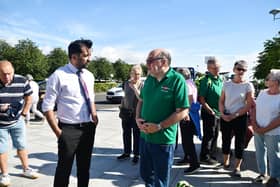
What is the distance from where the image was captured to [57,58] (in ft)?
166

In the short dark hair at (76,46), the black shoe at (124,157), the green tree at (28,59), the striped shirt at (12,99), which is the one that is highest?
the green tree at (28,59)

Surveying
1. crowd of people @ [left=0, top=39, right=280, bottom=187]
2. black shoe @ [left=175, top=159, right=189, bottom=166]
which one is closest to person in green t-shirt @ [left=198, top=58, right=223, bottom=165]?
crowd of people @ [left=0, top=39, right=280, bottom=187]

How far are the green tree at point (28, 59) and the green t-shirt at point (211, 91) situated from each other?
37154 mm

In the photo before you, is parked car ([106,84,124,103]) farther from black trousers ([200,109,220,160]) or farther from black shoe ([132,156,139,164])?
black trousers ([200,109,220,160])

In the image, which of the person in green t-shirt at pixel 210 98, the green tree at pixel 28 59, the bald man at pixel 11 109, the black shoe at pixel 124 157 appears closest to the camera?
the bald man at pixel 11 109

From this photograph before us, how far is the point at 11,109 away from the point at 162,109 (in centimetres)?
224

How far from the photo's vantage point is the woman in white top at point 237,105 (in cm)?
388

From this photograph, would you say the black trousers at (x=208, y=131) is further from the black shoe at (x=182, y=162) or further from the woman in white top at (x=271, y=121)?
the woman in white top at (x=271, y=121)

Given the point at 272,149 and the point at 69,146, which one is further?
the point at 272,149

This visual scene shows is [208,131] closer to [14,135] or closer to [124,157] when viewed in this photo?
[124,157]

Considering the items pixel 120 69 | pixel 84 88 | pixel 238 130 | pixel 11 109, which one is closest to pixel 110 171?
pixel 11 109

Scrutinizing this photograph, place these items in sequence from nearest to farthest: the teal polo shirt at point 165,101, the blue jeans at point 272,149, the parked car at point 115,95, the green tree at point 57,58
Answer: the teal polo shirt at point 165,101
the blue jeans at point 272,149
the parked car at point 115,95
the green tree at point 57,58

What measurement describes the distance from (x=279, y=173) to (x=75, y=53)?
290cm

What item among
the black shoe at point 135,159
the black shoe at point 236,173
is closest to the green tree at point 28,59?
the black shoe at point 135,159
